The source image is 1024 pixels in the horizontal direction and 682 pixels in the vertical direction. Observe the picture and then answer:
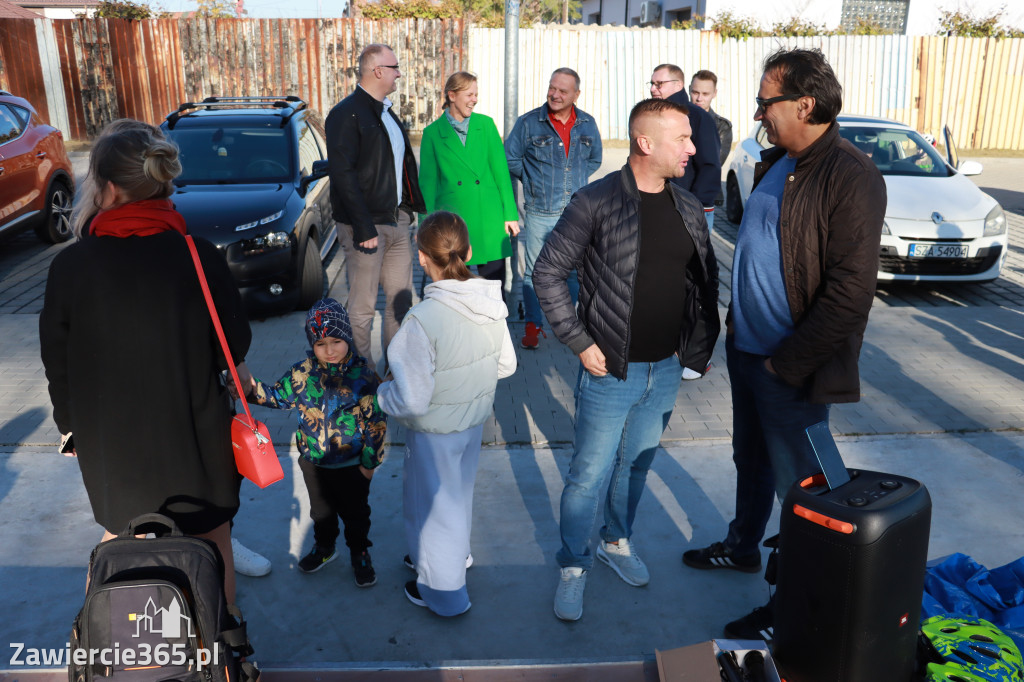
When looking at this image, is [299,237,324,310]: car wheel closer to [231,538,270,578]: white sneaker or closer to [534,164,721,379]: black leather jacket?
[231,538,270,578]: white sneaker

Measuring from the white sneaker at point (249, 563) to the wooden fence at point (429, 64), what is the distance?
15.9m

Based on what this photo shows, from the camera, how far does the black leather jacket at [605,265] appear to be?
120 inches

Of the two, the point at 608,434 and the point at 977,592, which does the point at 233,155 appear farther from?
the point at 977,592

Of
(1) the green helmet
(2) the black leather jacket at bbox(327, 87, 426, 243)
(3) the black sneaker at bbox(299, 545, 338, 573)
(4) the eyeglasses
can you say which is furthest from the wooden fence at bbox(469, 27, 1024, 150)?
(1) the green helmet

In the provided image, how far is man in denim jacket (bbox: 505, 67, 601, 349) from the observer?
5922 mm

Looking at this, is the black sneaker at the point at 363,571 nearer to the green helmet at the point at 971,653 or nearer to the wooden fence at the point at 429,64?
the green helmet at the point at 971,653

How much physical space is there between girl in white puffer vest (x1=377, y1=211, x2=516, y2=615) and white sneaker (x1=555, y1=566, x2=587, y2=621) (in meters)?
0.39

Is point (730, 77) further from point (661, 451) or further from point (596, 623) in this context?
point (596, 623)

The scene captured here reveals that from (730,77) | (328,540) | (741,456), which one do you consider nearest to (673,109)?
(741,456)

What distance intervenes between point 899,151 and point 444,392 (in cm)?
810

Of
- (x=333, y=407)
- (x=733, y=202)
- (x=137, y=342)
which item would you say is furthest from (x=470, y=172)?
(x=733, y=202)

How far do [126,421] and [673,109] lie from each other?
2.15 m

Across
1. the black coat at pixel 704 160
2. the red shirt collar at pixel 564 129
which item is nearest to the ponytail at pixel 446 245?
the black coat at pixel 704 160

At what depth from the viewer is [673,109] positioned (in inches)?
117
